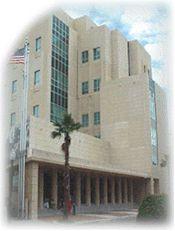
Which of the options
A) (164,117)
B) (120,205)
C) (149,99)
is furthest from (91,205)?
(164,117)

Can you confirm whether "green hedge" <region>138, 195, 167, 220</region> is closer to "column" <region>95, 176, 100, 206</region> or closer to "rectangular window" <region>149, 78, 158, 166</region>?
"column" <region>95, 176, 100, 206</region>

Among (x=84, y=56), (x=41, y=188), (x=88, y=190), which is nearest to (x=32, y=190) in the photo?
(x=41, y=188)

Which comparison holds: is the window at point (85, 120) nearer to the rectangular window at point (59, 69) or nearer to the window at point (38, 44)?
the rectangular window at point (59, 69)

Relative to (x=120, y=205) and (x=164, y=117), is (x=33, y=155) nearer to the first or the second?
(x=120, y=205)

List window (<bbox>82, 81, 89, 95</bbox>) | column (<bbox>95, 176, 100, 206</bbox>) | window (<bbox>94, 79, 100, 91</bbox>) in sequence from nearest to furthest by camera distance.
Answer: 1. column (<bbox>95, 176, 100, 206</bbox>)
2. window (<bbox>94, 79, 100, 91</bbox>)
3. window (<bbox>82, 81, 89, 95</bbox>)

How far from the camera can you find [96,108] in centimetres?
5194

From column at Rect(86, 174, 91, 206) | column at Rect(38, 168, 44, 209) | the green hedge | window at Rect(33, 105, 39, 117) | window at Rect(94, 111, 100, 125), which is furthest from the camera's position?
window at Rect(94, 111, 100, 125)

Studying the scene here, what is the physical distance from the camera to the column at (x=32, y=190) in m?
28.1

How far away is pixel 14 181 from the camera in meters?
30.2

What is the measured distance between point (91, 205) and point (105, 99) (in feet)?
53.3

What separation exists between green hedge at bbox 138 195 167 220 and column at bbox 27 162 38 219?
10.9m

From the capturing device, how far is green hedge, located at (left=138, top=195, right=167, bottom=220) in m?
18.8

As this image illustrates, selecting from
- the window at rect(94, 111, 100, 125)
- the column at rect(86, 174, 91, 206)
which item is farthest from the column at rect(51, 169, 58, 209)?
the window at rect(94, 111, 100, 125)

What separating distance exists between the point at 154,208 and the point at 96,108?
33.3 metres
